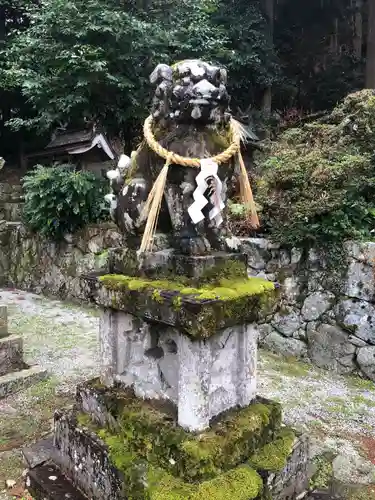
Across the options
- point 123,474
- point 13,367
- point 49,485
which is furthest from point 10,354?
point 123,474

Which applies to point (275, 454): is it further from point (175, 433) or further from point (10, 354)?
point (10, 354)

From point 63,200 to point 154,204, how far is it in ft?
24.5

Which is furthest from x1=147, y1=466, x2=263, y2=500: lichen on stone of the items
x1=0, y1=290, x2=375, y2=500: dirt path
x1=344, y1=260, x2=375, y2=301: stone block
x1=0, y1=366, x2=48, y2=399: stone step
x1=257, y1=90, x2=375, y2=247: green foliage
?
x1=257, y1=90, x2=375, y2=247: green foliage

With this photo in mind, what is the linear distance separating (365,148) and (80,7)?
7.62 metres

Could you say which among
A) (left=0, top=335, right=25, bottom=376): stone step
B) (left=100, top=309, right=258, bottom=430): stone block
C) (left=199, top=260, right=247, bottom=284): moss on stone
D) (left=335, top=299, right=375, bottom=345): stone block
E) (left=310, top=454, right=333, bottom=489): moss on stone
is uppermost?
(left=199, top=260, right=247, bottom=284): moss on stone

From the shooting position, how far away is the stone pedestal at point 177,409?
2494 mm

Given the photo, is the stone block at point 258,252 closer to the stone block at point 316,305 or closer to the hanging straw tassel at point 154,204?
the stone block at point 316,305

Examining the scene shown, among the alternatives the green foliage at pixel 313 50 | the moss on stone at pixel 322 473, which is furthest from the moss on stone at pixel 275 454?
the green foliage at pixel 313 50

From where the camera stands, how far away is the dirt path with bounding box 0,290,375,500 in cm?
410

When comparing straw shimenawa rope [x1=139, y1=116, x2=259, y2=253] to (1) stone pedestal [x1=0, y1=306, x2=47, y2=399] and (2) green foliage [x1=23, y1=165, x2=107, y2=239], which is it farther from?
(2) green foliage [x1=23, y1=165, x2=107, y2=239]

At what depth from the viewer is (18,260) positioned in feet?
38.6

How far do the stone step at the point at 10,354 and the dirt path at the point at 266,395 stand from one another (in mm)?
414

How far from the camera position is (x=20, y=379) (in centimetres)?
525

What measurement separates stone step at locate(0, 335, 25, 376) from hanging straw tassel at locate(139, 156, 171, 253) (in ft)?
11.3
